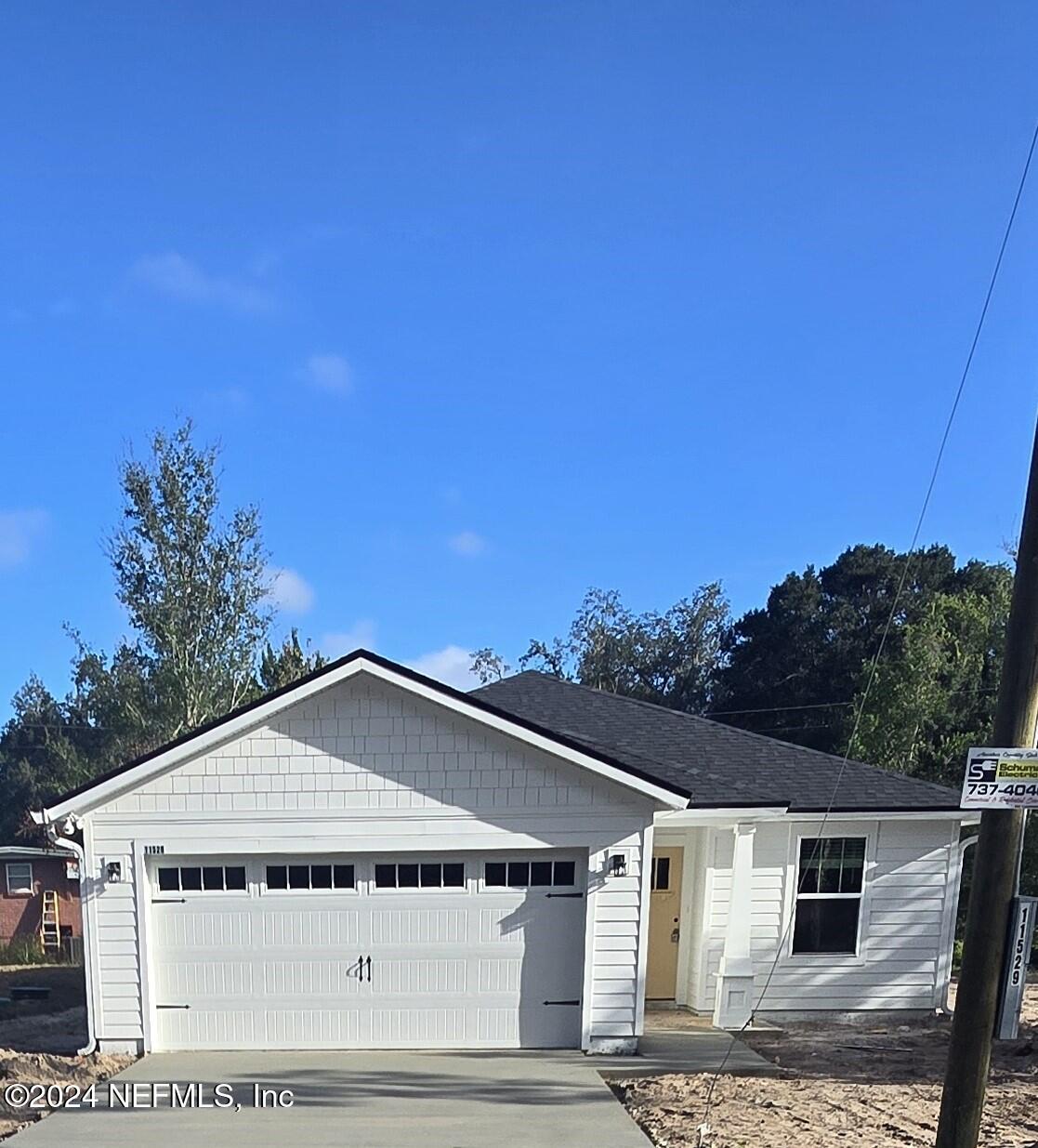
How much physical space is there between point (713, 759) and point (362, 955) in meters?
4.97

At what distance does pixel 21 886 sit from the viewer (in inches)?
1020

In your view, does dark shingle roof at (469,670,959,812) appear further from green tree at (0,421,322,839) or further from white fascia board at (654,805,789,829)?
green tree at (0,421,322,839)

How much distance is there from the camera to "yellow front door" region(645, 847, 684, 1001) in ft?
34.0

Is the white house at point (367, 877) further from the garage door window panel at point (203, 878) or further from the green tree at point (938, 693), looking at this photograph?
the green tree at point (938, 693)

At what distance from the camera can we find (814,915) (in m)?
10.3

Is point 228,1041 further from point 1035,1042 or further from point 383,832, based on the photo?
point 1035,1042

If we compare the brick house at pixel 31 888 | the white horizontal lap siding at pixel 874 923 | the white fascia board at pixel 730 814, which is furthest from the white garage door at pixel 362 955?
the brick house at pixel 31 888

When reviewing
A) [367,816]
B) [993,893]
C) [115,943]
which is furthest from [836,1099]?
[115,943]

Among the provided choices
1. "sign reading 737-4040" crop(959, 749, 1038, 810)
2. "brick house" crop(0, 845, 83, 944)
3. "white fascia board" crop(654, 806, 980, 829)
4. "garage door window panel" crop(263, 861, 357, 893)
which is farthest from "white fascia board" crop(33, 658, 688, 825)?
"brick house" crop(0, 845, 83, 944)

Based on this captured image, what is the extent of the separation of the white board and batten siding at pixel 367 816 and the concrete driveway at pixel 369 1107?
71cm

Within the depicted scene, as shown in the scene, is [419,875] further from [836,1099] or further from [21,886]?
[21,886]

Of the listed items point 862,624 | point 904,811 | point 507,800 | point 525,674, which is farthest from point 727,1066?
point 862,624

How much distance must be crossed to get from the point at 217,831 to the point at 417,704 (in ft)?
7.86

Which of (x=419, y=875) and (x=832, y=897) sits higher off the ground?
(x=419, y=875)
